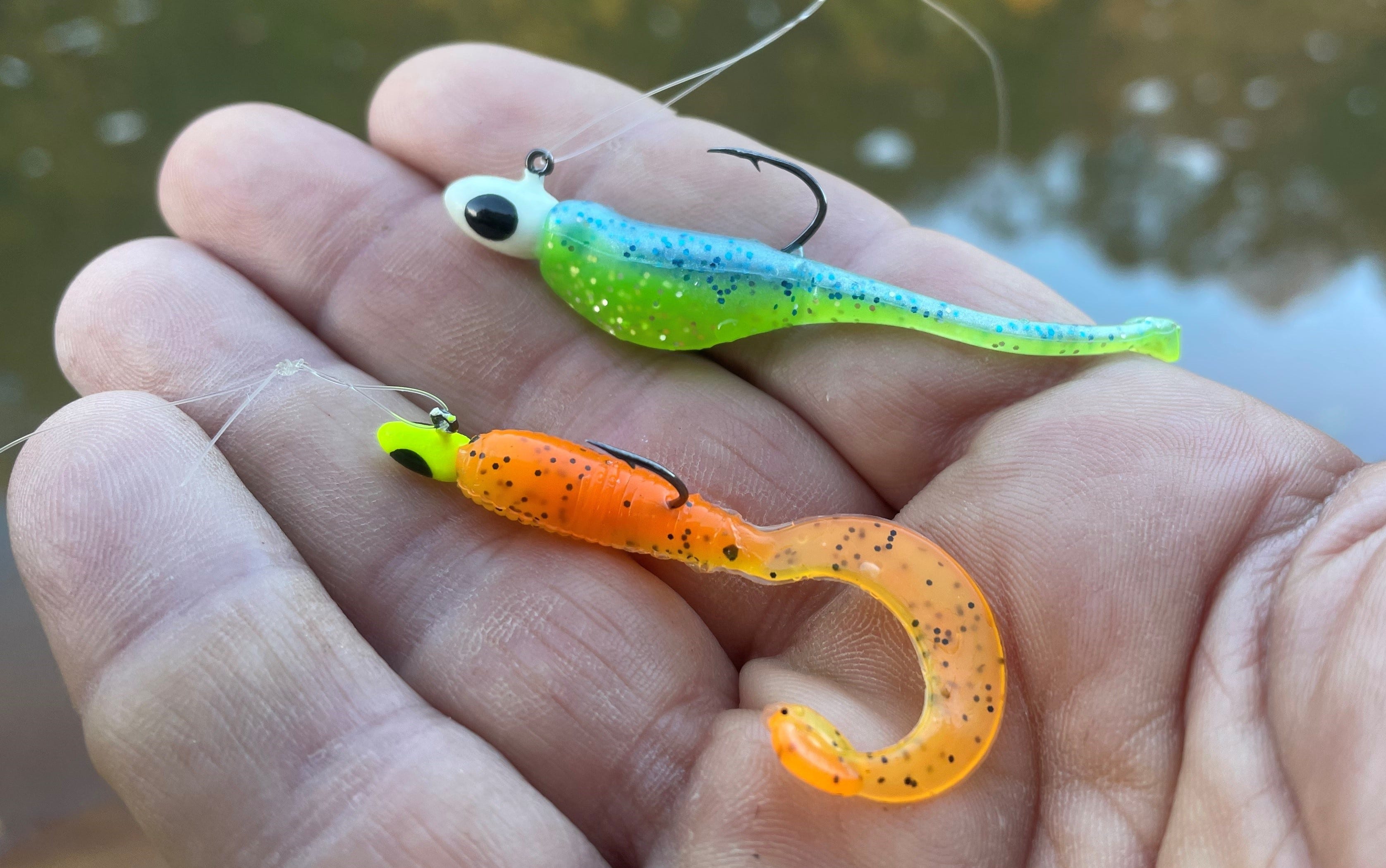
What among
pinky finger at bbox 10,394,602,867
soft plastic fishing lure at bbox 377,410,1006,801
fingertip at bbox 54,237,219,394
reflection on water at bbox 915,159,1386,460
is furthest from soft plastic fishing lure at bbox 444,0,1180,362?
reflection on water at bbox 915,159,1386,460

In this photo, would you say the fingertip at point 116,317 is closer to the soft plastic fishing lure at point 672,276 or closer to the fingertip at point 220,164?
the fingertip at point 220,164

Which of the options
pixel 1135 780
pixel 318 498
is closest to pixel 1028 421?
pixel 1135 780

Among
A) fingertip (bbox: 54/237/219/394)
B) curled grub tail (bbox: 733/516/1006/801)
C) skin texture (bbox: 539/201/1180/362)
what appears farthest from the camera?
skin texture (bbox: 539/201/1180/362)

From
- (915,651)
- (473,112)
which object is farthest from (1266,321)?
(473,112)

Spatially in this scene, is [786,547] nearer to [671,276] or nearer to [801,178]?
[671,276]

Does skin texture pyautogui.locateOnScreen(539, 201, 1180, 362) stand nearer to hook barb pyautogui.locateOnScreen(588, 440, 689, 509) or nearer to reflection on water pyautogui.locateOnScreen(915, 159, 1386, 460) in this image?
hook barb pyautogui.locateOnScreen(588, 440, 689, 509)
